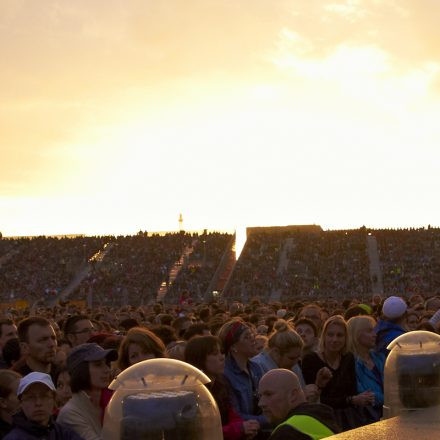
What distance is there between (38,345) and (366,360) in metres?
2.98

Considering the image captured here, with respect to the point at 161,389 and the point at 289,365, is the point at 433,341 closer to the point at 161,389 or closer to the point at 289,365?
the point at 289,365

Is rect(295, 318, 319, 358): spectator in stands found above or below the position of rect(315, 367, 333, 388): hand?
above

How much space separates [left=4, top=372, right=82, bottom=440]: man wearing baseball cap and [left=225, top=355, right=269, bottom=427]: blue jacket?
81.1 inches

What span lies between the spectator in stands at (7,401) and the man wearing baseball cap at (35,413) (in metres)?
0.50

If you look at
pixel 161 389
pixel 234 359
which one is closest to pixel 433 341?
pixel 234 359

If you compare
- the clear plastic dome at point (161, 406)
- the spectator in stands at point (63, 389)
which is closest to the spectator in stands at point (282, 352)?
the spectator in stands at point (63, 389)

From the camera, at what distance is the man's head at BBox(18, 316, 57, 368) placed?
24.1 ft

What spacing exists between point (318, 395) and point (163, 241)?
184ft

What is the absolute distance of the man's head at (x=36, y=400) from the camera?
5469mm

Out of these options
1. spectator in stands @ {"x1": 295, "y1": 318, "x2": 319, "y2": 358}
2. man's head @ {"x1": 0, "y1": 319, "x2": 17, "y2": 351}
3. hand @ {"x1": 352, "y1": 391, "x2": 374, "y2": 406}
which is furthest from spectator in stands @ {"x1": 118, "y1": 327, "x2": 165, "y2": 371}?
man's head @ {"x1": 0, "y1": 319, "x2": 17, "y2": 351}

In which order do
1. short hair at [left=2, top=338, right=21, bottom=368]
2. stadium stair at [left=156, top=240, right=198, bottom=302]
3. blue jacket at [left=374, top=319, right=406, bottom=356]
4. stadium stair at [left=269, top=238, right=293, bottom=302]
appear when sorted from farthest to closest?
stadium stair at [left=156, top=240, right=198, bottom=302] < stadium stair at [left=269, top=238, right=293, bottom=302] < blue jacket at [left=374, top=319, right=406, bottom=356] < short hair at [left=2, top=338, right=21, bottom=368]

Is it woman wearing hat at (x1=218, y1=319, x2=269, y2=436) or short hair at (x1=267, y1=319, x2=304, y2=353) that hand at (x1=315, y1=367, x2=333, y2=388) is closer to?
short hair at (x1=267, y1=319, x2=304, y2=353)

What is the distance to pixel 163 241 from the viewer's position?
63.4 meters

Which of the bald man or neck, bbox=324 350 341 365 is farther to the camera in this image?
neck, bbox=324 350 341 365
